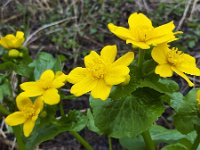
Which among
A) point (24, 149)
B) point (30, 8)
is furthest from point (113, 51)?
point (30, 8)

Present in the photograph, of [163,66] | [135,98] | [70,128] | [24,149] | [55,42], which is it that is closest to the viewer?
[163,66]

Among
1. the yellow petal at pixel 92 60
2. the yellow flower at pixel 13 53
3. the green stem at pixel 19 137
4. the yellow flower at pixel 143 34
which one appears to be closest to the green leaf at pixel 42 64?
the yellow flower at pixel 13 53

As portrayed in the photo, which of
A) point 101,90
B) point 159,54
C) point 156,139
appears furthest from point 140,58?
point 156,139

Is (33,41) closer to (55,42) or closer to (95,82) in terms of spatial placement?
(55,42)

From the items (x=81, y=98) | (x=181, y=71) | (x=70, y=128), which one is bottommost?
(x=81, y=98)

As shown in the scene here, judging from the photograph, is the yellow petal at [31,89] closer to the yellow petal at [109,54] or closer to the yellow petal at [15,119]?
the yellow petal at [15,119]

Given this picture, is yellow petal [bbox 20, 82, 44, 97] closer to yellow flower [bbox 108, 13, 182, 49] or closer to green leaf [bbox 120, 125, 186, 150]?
yellow flower [bbox 108, 13, 182, 49]

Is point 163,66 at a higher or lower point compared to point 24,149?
higher
